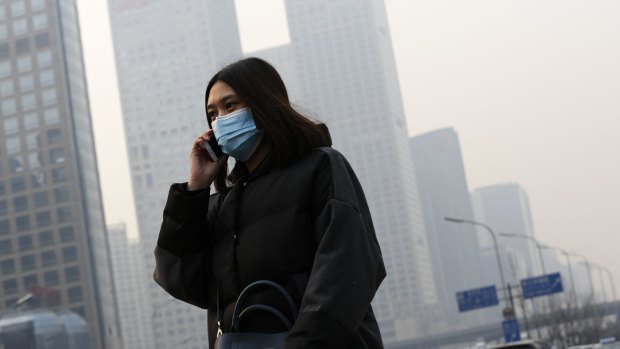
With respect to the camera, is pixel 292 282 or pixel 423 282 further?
pixel 423 282

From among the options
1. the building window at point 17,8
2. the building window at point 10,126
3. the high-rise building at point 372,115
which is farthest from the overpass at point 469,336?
the building window at point 17,8

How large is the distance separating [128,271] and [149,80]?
3441 centimetres

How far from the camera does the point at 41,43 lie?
83875 mm

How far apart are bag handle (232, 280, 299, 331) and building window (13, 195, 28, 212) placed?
7973 centimetres

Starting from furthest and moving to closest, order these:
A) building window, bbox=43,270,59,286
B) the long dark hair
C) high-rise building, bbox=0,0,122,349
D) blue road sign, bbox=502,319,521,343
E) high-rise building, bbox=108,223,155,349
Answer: high-rise building, bbox=108,223,155,349 → high-rise building, bbox=0,0,122,349 → building window, bbox=43,270,59,286 → blue road sign, bbox=502,319,521,343 → the long dark hair

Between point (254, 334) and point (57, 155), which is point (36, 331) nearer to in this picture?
point (57, 155)

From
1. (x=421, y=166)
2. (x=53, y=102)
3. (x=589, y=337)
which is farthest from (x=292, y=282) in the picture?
Result: (x=421, y=166)

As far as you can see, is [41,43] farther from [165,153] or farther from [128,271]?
[128,271]

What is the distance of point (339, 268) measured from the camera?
1922 mm

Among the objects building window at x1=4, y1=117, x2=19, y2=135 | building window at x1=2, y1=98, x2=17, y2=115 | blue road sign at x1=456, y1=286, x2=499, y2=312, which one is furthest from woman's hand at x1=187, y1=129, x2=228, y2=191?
building window at x1=2, y1=98, x2=17, y2=115

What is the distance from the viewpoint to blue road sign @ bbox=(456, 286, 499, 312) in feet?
142

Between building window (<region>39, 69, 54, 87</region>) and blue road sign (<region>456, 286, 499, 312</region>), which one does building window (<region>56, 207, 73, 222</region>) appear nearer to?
building window (<region>39, 69, 54, 87</region>)

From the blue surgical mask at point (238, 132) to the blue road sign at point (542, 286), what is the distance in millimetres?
42841

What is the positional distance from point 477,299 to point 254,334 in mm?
42732
